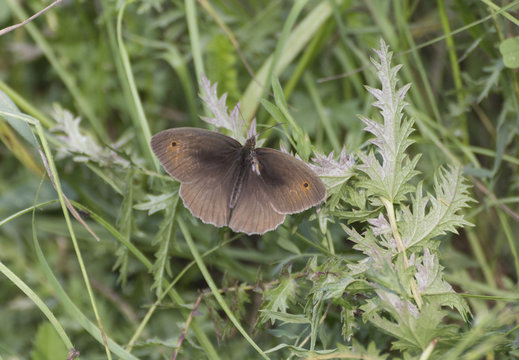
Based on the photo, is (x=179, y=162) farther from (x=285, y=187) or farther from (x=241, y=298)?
(x=241, y=298)

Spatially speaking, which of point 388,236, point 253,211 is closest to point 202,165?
point 253,211

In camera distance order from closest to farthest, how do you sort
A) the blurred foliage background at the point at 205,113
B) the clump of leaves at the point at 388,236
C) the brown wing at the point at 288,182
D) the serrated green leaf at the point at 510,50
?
the clump of leaves at the point at 388,236
the brown wing at the point at 288,182
the serrated green leaf at the point at 510,50
the blurred foliage background at the point at 205,113

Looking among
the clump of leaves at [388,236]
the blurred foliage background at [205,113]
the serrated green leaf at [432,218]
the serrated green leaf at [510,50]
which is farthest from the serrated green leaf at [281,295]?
the serrated green leaf at [510,50]

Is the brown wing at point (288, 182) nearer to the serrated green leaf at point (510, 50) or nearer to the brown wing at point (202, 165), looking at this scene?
the brown wing at point (202, 165)

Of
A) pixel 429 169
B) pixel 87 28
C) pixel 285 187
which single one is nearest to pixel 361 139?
pixel 429 169

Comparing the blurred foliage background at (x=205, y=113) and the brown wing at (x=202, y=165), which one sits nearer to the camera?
the brown wing at (x=202, y=165)

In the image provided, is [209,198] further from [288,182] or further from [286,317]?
[286,317]
